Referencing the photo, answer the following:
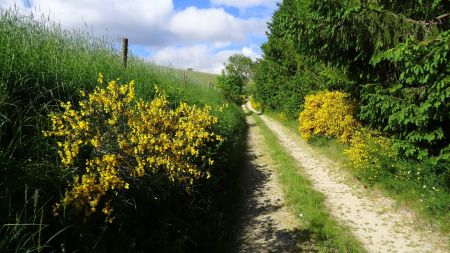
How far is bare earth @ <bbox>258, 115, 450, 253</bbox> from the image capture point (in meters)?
6.81

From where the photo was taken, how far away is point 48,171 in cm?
405

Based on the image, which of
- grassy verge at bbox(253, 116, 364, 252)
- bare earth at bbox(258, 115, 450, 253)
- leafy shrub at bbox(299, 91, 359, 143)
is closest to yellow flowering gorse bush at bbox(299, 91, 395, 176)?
leafy shrub at bbox(299, 91, 359, 143)

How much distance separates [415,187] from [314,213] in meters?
2.52

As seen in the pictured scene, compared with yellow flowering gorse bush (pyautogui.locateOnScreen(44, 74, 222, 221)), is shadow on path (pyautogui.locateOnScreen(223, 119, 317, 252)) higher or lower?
lower

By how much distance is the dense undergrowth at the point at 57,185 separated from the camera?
146 inches

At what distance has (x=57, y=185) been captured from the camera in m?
4.08

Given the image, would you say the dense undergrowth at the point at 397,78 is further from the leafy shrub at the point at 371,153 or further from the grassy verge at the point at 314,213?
the grassy verge at the point at 314,213

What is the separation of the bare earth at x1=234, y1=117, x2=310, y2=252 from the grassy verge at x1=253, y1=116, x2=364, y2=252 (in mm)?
245

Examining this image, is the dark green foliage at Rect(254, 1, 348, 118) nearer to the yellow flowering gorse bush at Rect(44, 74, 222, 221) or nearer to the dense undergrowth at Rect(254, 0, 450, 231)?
the dense undergrowth at Rect(254, 0, 450, 231)

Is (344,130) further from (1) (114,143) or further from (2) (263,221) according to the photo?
(1) (114,143)

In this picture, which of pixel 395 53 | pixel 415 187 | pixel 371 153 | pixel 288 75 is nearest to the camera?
pixel 395 53

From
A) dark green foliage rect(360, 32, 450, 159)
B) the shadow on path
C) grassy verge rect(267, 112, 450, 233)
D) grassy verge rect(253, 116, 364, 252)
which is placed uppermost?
dark green foliage rect(360, 32, 450, 159)

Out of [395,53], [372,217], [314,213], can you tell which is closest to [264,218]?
[314,213]

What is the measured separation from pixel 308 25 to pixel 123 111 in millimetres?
5666
